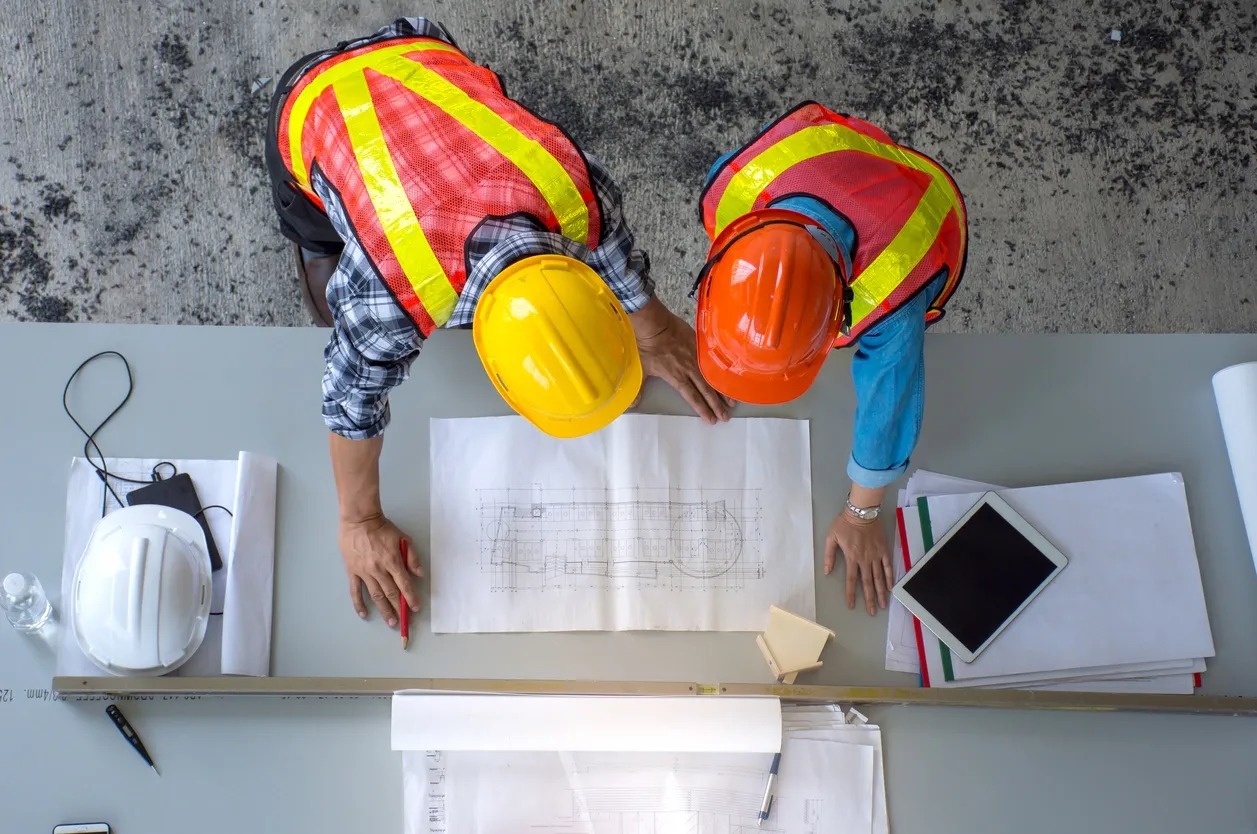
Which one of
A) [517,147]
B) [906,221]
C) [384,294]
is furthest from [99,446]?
[906,221]

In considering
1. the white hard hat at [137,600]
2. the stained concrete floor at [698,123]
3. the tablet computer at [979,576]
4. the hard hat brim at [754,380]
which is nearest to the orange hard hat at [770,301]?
the hard hat brim at [754,380]

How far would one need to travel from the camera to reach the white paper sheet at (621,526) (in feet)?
3.09

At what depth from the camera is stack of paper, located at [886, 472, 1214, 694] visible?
0.93m

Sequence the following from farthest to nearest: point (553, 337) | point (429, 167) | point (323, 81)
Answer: point (323, 81) → point (429, 167) → point (553, 337)

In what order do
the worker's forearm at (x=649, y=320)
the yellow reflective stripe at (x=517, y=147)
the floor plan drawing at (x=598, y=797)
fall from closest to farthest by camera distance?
the yellow reflective stripe at (x=517, y=147), the floor plan drawing at (x=598, y=797), the worker's forearm at (x=649, y=320)

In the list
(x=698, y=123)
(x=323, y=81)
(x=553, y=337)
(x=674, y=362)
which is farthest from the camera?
(x=698, y=123)

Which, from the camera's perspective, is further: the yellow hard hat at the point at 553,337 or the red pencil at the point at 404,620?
the red pencil at the point at 404,620

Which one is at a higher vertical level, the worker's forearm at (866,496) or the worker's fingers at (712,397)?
the worker's fingers at (712,397)

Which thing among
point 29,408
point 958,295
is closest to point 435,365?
point 29,408

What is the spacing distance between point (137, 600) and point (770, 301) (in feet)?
2.16

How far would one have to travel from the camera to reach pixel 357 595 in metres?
0.93

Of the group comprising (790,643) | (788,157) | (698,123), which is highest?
(698,123)

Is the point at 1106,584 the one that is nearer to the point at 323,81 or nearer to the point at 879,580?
the point at 879,580

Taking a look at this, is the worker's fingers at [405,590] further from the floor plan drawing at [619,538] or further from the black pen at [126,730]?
the black pen at [126,730]
